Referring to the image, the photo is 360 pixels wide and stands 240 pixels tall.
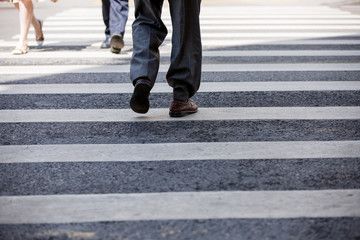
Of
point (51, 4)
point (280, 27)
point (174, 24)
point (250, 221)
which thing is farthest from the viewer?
point (51, 4)

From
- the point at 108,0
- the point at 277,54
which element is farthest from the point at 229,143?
the point at 108,0

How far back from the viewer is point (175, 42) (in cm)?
394

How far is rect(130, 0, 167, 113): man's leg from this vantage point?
3826 mm

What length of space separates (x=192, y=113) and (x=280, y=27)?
17.1 feet

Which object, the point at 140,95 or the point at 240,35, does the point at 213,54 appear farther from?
the point at 140,95

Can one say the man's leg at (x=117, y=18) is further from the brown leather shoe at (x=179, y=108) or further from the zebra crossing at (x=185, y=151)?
the brown leather shoe at (x=179, y=108)

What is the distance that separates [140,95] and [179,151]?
0.71 meters

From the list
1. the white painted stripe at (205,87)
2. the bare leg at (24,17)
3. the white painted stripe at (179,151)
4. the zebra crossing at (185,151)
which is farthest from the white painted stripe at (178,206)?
the bare leg at (24,17)

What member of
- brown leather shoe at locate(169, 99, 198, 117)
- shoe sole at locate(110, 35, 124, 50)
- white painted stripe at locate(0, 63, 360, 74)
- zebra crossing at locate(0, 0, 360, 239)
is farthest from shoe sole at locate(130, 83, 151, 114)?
shoe sole at locate(110, 35, 124, 50)

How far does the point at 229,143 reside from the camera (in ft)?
11.1

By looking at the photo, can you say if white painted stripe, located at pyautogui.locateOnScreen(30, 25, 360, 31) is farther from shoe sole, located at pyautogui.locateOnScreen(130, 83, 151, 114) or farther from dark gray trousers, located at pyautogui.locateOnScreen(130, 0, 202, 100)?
shoe sole, located at pyautogui.locateOnScreen(130, 83, 151, 114)

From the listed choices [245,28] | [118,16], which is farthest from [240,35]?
[118,16]

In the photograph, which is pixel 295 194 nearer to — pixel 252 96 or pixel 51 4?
pixel 252 96

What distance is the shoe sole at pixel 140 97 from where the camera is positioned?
380 cm
